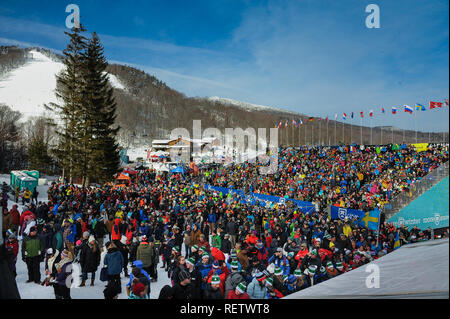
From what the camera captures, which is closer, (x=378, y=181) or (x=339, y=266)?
(x=339, y=266)

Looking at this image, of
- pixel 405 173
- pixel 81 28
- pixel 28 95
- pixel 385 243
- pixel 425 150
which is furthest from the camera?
pixel 28 95

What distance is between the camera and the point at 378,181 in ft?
58.7

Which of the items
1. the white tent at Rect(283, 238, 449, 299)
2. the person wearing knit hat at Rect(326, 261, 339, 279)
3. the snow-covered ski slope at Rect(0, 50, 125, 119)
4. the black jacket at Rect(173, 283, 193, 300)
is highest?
the snow-covered ski slope at Rect(0, 50, 125, 119)

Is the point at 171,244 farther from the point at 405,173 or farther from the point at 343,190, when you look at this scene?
the point at 405,173

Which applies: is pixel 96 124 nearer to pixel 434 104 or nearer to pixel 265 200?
pixel 265 200

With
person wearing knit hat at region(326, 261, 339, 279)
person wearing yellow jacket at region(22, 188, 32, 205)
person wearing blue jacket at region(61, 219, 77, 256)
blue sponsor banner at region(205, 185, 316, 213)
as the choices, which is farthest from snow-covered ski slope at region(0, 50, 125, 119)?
person wearing knit hat at region(326, 261, 339, 279)

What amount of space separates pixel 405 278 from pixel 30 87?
15527 cm

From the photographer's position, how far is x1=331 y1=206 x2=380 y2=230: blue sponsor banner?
12438 millimetres

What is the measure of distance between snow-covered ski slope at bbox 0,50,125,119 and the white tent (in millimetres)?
115859

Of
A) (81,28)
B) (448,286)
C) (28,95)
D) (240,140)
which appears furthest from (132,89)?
(448,286)

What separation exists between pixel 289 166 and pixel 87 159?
1855 cm

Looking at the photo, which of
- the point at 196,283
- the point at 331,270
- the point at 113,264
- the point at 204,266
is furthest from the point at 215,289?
the point at 331,270

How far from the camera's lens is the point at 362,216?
43.2 ft

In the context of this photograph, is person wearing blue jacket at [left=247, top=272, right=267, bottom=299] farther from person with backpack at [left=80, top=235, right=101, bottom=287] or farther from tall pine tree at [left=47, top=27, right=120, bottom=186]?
tall pine tree at [left=47, top=27, right=120, bottom=186]
